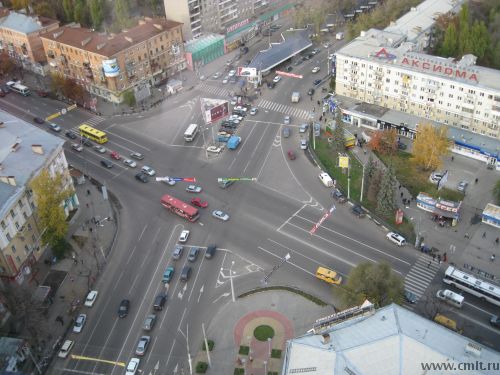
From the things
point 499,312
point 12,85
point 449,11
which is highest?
point 449,11

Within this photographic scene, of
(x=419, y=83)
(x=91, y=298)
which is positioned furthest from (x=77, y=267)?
(x=419, y=83)

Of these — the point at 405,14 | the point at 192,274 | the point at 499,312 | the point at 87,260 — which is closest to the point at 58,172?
the point at 87,260

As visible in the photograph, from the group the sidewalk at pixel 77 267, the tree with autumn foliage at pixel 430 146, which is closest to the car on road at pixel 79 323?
the sidewalk at pixel 77 267

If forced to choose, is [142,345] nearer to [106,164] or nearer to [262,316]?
[262,316]

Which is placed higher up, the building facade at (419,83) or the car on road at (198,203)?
the building facade at (419,83)

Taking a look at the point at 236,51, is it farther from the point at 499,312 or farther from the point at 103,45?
the point at 499,312

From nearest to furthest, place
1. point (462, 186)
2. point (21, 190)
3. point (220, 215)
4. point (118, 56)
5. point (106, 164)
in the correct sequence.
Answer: point (21, 190) < point (220, 215) < point (462, 186) < point (106, 164) < point (118, 56)

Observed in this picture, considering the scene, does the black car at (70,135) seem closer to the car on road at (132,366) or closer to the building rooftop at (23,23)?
the building rooftop at (23,23)
